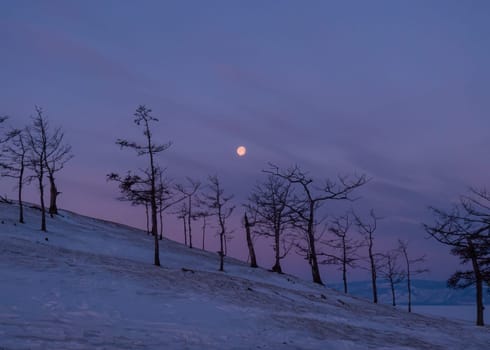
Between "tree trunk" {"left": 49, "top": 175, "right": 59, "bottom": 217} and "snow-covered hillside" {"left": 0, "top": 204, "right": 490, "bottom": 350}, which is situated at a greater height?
"tree trunk" {"left": 49, "top": 175, "right": 59, "bottom": 217}

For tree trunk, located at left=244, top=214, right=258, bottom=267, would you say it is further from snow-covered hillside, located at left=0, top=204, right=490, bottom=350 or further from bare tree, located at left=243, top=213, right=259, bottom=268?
snow-covered hillside, located at left=0, top=204, right=490, bottom=350

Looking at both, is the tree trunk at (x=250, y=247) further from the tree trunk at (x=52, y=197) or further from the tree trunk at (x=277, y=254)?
the tree trunk at (x=52, y=197)

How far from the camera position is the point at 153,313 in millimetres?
13648

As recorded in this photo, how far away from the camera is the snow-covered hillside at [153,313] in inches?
390

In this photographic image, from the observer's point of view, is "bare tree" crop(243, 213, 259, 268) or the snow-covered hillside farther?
"bare tree" crop(243, 213, 259, 268)

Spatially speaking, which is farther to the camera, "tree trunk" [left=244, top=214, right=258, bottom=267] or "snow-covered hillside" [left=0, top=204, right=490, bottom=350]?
"tree trunk" [left=244, top=214, right=258, bottom=267]

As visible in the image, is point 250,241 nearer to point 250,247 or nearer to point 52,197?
point 250,247

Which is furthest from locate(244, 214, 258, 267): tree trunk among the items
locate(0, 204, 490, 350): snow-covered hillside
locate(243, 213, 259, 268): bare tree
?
locate(0, 204, 490, 350): snow-covered hillside

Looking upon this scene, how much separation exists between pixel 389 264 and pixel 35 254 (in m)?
37.0

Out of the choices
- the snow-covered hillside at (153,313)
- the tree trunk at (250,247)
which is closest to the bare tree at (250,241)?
the tree trunk at (250,247)

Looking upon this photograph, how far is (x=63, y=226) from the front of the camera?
130 ft

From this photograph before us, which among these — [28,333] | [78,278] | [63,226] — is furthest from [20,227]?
[28,333]

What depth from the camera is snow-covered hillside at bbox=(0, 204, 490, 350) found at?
32.5 ft

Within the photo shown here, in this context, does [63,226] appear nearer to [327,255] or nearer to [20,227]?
[20,227]
